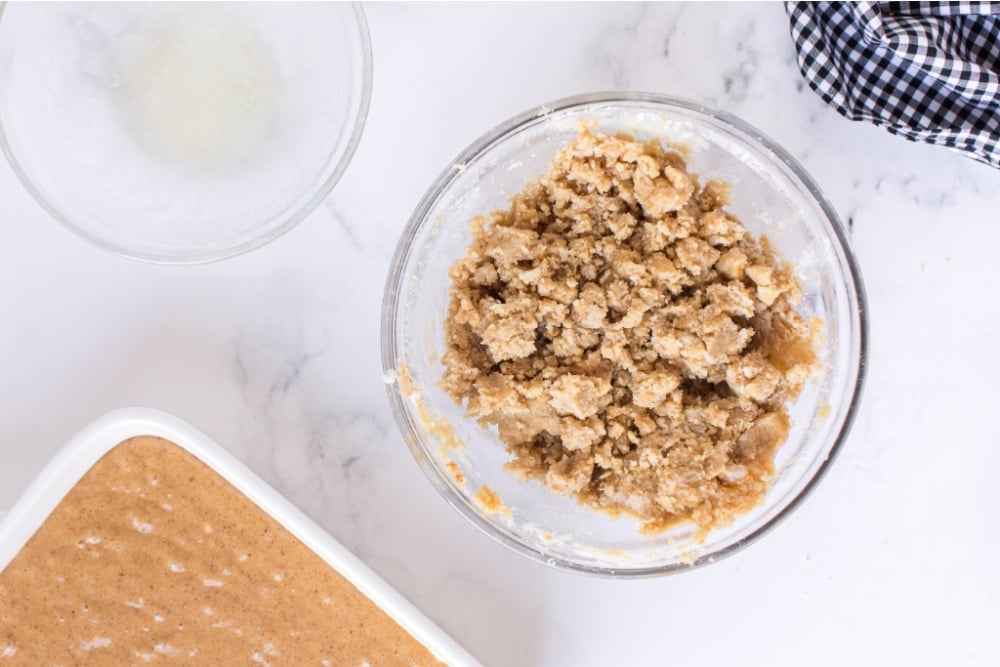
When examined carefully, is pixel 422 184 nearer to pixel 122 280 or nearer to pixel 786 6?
pixel 122 280

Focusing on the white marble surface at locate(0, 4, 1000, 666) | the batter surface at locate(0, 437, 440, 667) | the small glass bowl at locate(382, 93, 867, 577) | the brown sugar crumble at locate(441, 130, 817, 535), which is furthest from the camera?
the white marble surface at locate(0, 4, 1000, 666)

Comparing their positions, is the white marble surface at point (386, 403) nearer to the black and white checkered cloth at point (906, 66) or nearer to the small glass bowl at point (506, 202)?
the black and white checkered cloth at point (906, 66)

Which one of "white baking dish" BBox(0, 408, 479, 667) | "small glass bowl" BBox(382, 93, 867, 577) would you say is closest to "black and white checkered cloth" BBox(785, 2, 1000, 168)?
"small glass bowl" BBox(382, 93, 867, 577)

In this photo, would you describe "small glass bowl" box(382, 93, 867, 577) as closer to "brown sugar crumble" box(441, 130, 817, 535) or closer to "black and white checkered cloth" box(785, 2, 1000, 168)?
"brown sugar crumble" box(441, 130, 817, 535)

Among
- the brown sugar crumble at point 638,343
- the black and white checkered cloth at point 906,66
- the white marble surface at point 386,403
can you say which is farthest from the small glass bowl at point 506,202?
the black and white checkered cloth at point 906,66

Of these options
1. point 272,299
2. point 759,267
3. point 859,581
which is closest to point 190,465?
point 272,299
